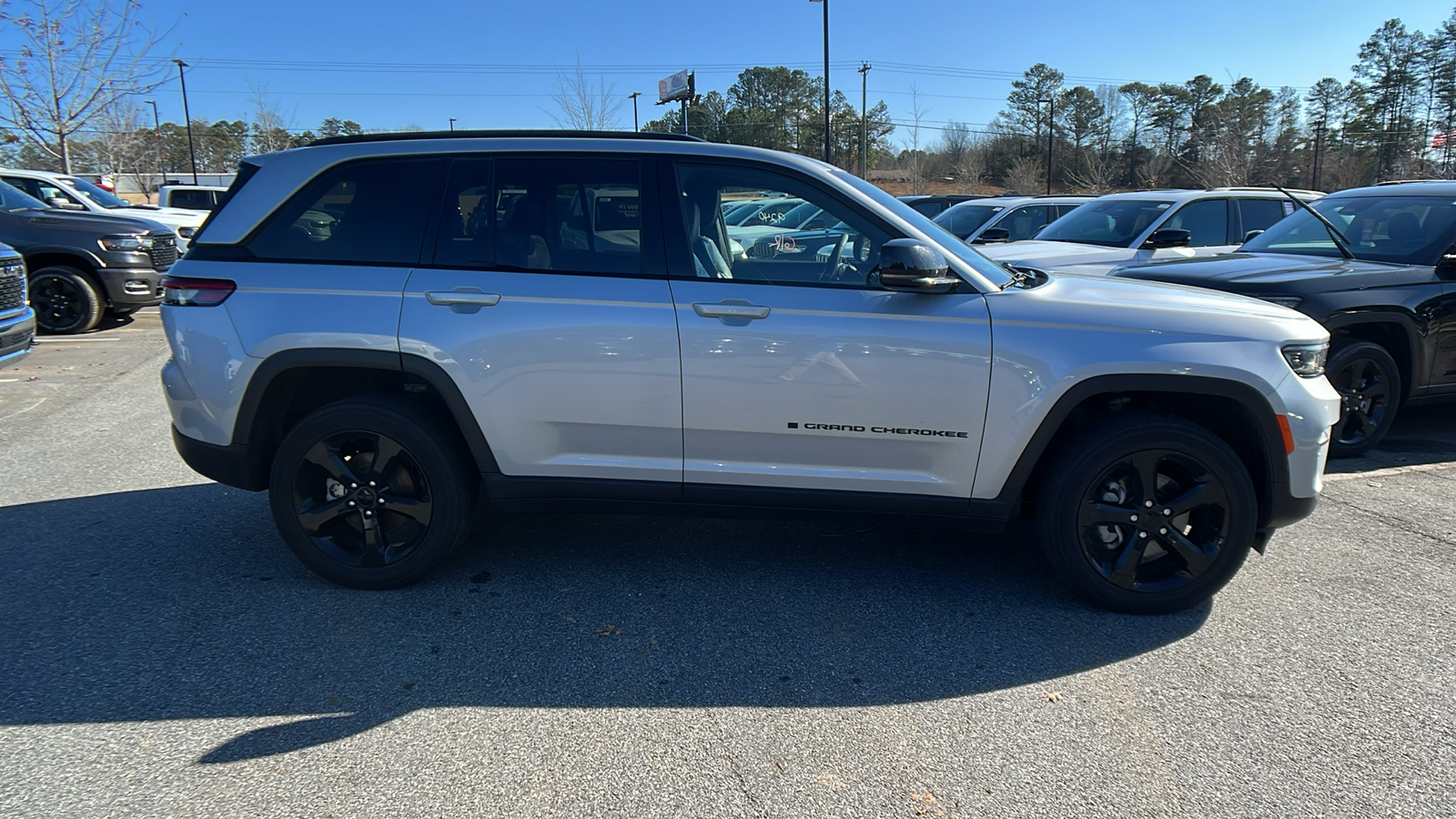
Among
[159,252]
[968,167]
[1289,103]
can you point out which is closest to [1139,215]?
[159,252]

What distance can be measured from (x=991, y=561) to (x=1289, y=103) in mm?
59612

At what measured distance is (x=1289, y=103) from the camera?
169ft

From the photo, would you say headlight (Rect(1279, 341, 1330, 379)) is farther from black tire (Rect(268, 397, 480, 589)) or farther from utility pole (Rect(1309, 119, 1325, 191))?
utility pole (Rect(1309, 119, 1325, 191))

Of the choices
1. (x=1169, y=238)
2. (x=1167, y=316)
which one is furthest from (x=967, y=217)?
(x=1167, y=316)

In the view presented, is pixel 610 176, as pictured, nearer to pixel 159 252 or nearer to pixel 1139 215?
pixel 1139 215

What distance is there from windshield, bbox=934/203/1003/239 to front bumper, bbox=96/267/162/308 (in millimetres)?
10409

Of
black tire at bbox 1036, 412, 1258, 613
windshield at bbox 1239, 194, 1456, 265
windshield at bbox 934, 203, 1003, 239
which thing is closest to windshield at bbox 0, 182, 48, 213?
windshield at bbox 934, 203, 1003, 239

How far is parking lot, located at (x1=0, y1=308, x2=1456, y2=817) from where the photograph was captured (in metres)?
2.56

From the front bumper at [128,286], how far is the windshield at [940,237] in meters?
10.1

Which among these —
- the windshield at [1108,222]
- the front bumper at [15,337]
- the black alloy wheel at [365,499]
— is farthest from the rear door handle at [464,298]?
the windshield at [1108,222]

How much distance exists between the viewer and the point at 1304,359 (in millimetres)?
3562

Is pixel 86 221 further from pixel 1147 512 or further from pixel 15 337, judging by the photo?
pixel 1147 512

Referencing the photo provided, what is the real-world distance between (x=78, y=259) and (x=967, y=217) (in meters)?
11.6

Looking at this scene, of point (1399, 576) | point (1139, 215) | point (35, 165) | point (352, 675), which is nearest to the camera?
point (352, 675)
